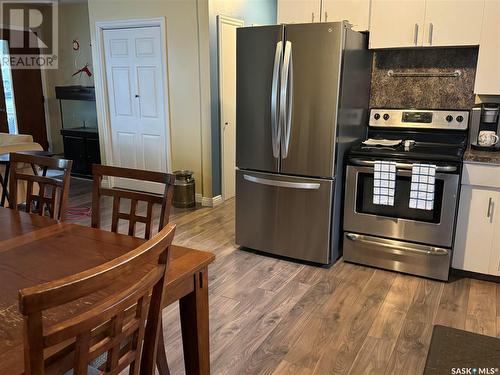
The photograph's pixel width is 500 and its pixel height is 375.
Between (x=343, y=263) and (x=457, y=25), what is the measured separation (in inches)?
74.0

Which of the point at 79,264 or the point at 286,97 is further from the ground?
the point at 286,97

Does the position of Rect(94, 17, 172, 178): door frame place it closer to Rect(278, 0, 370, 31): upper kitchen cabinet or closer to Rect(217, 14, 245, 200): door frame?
Rect(217, 14, 245, 200): door frame

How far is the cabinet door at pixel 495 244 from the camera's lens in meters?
2.88

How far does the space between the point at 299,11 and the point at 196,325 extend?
273 centimetres

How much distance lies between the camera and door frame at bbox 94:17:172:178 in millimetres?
4714

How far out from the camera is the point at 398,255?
316cm

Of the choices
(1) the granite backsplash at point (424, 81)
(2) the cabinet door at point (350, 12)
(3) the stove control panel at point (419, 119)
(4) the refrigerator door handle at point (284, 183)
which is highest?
(2) the cabinet door at point (350, 12)

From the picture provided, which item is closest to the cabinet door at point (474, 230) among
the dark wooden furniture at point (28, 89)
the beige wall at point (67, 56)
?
the beige wall at point (67, 56)

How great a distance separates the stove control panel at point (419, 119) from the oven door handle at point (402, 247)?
0.95 m

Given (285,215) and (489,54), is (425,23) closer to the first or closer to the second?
(489,54)

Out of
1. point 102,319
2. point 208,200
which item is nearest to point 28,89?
point 208,200

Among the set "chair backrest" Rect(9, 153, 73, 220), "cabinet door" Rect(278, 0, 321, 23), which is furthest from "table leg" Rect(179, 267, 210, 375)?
"cabinet door" Rect(278, 0, 321, 23)

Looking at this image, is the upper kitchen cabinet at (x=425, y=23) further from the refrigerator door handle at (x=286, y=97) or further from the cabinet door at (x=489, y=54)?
the refrigerator door handle at (x=286, y=97)

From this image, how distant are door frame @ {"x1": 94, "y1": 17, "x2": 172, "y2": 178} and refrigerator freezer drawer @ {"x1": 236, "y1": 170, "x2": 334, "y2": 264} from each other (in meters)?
1.79
